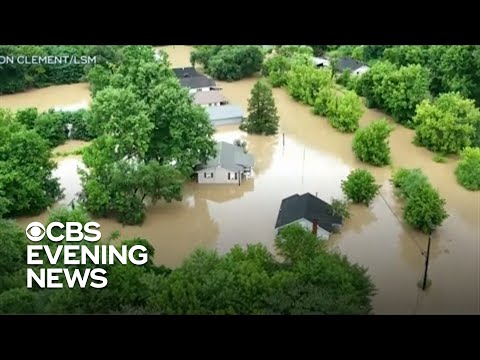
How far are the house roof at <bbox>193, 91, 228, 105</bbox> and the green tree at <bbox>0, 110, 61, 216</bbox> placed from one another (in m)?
2.75

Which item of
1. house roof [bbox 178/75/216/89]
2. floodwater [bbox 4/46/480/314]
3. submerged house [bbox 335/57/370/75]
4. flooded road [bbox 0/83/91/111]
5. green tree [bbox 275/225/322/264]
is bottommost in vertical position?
floodwater [bbox 4/46/480/314]

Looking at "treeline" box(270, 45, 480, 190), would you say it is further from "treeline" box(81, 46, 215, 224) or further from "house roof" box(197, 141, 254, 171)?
"treeline" box(81, 46, 215, 224)

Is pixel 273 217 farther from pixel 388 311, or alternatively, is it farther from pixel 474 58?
pixel 474 58

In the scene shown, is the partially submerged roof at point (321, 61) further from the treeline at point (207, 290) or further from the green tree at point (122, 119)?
the treeline at point (207, 290)

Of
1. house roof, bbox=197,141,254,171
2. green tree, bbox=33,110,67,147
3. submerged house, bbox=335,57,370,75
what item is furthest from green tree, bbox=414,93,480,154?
green tree, bbox=33,110,67,147

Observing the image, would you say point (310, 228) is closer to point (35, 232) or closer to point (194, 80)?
point (35, 232)

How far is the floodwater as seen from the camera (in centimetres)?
609

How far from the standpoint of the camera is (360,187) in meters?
7.11

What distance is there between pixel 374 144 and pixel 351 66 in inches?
82.4

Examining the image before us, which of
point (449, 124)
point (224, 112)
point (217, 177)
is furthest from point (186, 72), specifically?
point (449, 124)

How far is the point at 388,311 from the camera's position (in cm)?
571

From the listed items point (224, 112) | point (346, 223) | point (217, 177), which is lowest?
point (346, 223)

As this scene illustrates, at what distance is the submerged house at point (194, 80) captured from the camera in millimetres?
9242

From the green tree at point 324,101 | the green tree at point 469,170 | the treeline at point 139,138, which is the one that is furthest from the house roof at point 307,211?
the green tree at point 324,101
